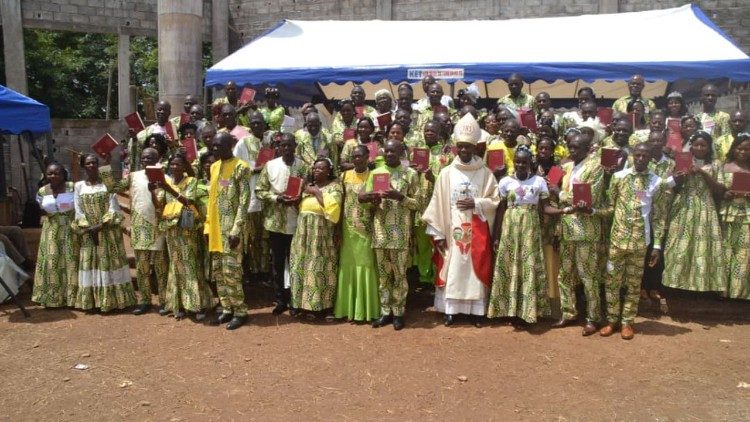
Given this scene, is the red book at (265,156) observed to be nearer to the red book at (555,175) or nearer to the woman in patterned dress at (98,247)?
the woman in patterned dress at (98,247)

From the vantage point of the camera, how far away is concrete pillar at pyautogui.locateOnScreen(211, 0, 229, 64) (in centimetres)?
1521

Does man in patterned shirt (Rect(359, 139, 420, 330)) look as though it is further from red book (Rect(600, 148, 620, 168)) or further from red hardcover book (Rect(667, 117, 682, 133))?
red hardcover book (Rect(667, 117, 682, 133))

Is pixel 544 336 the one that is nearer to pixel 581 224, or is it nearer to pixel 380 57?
pixel 581 224

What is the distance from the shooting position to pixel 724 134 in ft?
20.4

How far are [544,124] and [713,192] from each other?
70.6 inches

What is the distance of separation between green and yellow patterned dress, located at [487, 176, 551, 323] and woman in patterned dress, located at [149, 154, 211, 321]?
2.89 metres

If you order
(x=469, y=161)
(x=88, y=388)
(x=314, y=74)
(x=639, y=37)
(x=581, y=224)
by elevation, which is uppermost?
(x=639, y=37)

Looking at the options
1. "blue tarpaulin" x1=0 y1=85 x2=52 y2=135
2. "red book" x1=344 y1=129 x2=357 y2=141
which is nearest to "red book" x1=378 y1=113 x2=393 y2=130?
"red book" x1=344 y1=129 x2=357 y2=141

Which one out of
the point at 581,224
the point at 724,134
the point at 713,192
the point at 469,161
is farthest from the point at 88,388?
the point at 724,134

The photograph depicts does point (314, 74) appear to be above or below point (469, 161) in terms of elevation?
above

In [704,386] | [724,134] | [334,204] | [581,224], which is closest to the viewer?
[704,386]

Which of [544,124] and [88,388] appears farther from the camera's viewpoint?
[544,124]

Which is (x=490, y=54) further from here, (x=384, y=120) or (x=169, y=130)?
(x=169, y=130)

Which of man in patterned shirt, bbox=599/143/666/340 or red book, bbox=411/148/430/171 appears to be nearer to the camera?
man in patterned shirt, bbox=599/143/666/340
